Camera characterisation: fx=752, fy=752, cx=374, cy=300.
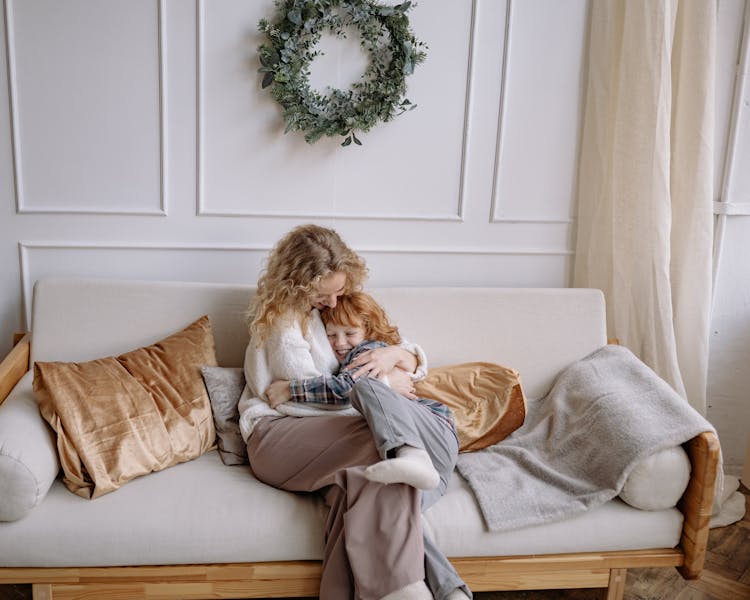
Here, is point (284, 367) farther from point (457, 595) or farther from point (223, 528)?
point (457, 595)

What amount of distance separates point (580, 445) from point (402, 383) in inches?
21.0

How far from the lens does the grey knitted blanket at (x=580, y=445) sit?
6.37 ft

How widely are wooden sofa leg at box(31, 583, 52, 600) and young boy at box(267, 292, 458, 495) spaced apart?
28.2 inches

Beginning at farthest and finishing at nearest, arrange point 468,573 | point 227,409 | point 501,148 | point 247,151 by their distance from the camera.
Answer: point 501,148, point 247,151, point 227,409, point 468,573

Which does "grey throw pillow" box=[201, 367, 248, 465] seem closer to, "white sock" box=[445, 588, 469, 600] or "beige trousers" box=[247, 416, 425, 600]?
"beige trousers" box=[247, 416, 425, 600]

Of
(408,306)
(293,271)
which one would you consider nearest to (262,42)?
(293,271)

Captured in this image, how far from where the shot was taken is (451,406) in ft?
7.47

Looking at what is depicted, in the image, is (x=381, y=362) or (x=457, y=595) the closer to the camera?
(x=457, y=595)

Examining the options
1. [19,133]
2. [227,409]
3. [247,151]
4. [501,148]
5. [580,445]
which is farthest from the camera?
[501,148]

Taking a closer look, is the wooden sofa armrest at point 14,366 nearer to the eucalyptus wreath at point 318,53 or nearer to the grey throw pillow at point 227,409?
the grey throw pillow at point 227,409

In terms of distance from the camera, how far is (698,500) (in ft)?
6.36

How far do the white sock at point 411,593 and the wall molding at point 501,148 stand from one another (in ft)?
4.69

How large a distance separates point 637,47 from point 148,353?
1864 millimetres

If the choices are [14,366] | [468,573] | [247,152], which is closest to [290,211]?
[247,152]
